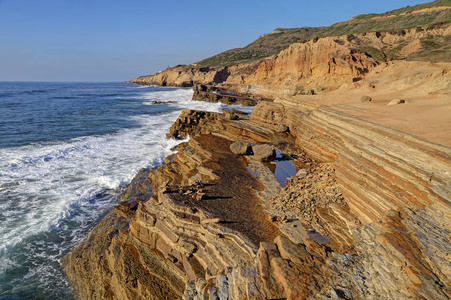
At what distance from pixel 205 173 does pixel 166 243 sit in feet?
19.0

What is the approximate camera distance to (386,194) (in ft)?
29.2

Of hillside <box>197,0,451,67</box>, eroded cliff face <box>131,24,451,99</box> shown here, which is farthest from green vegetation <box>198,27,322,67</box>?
eroded cliff face <box>131,24,451,99</box>

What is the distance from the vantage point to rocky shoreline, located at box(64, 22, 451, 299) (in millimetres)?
5918

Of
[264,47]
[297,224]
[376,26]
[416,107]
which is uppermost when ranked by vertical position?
[264,47]

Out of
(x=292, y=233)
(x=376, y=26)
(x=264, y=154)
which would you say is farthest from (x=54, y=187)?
(x=376, y=26)

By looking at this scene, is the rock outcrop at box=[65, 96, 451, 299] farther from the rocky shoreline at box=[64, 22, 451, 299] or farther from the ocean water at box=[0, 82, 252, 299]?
the ocean water at box=[0, 82, 252, 299]

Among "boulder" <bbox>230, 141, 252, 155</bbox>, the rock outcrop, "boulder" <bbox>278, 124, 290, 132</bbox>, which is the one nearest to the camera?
the rock outcrop

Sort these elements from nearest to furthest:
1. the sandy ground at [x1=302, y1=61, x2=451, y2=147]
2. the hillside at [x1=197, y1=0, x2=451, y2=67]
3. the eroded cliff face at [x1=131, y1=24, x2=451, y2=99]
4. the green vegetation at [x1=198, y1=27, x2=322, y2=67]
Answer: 1. the sandy ground at [x1=302, y1=61, x2=451, y2=147]
2. the eroded cliff face at [x1=131, y1=24, x2=451, y2=99]
3. the hillside at [x1=197, y1=0, x2=451, y2=67]
4. the green vegetation at [x1=198, y1=27, x2=322, y2=67]

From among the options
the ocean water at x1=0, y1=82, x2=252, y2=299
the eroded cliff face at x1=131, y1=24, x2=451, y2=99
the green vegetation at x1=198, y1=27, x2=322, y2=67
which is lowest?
the ocean water at x1=0, y1=82, x2=252, y2=299

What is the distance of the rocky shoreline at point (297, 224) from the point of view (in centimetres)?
592

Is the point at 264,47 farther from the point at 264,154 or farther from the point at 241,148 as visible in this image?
the point at 264,154

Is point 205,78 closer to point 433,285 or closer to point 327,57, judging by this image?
point 327,57

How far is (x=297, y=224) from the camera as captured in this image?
977 cm

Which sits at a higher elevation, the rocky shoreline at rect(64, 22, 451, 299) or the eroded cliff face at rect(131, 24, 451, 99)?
the eroded cliff face at rect(131, 24, 451, 99)
